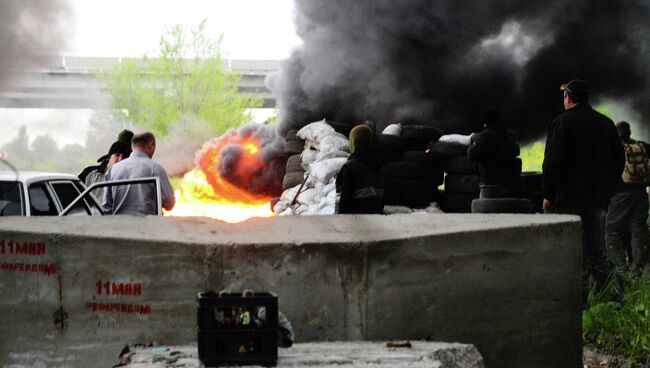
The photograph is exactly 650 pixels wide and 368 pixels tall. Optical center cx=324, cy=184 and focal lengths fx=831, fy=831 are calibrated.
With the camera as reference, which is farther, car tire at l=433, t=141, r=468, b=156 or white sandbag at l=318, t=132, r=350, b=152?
white sandbag at l=318, t=132, r=350, b=152

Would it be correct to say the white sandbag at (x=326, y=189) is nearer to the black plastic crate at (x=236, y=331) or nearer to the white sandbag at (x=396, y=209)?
the white sandbag at (x=396, y=209)

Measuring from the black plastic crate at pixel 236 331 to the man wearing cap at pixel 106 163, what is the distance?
4438mm

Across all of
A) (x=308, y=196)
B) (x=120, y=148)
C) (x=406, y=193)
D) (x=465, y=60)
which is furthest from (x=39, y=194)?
(x=465, y=60)

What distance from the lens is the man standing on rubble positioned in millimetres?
6910

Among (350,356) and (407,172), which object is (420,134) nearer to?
(407,172)

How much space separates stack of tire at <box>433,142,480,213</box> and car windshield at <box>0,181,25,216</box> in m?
7.28

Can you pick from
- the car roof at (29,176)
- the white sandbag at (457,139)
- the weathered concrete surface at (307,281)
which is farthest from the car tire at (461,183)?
the weathered concrete surface at (307,281)

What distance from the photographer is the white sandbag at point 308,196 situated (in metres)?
12.5

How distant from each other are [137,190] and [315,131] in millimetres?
7186

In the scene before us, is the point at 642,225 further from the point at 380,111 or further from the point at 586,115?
the point at 380,111

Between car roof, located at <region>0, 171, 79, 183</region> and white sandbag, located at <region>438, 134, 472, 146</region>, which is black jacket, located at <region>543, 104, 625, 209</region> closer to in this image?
car roof, located at <region>0, 171, 79, 183</region>

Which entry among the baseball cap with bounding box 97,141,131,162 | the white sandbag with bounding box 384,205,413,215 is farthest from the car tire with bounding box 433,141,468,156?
the baseball cap with bounding box 97,141,131,162

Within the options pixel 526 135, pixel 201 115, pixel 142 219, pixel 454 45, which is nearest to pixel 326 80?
pixel 454 45

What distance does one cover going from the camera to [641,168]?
1016 centimetres
